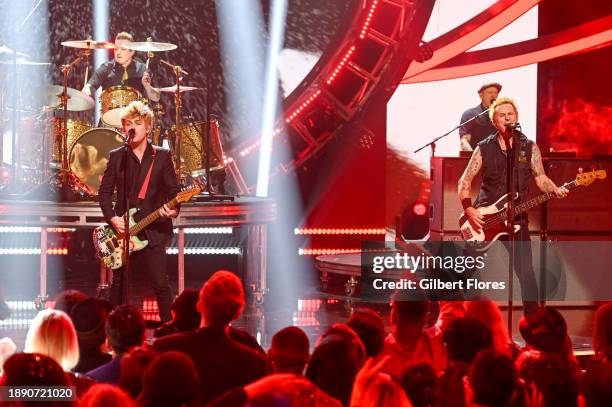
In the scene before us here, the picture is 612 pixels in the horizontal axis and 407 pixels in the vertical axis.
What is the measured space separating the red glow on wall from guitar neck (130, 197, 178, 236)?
267 inches

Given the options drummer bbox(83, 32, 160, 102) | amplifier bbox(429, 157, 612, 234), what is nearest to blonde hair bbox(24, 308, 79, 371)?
amplifier bbox(429, 157, 612, 234)

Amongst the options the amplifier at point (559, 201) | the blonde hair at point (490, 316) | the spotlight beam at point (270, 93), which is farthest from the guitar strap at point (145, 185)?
the spotlight beam at point (270, 93)

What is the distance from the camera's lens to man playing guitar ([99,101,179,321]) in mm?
7078

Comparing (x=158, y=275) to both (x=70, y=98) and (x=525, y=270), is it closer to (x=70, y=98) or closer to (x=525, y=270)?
(x=525, y=270)

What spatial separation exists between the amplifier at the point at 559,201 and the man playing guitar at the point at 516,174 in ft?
3.77

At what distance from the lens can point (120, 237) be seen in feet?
23.8

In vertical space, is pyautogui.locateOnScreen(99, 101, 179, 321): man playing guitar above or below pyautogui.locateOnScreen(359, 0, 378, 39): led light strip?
below

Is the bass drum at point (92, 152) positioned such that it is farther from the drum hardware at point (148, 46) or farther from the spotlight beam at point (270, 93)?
the spotlight beam at point (270, 93)

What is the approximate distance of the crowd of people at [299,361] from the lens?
3.27 metres

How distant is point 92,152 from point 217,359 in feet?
20.5

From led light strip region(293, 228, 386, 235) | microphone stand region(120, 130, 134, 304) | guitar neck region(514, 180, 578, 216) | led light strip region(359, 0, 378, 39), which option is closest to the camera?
microphone stand region(120, 130, 134, 304)

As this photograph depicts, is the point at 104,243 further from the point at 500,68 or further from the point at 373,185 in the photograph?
the point at 500,68

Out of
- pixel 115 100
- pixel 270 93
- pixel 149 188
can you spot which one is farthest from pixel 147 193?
pixel 270 93

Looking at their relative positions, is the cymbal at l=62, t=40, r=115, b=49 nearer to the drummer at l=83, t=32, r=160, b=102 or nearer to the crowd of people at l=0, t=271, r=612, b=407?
the drummer at l=83, t=32, r=160, b=102
